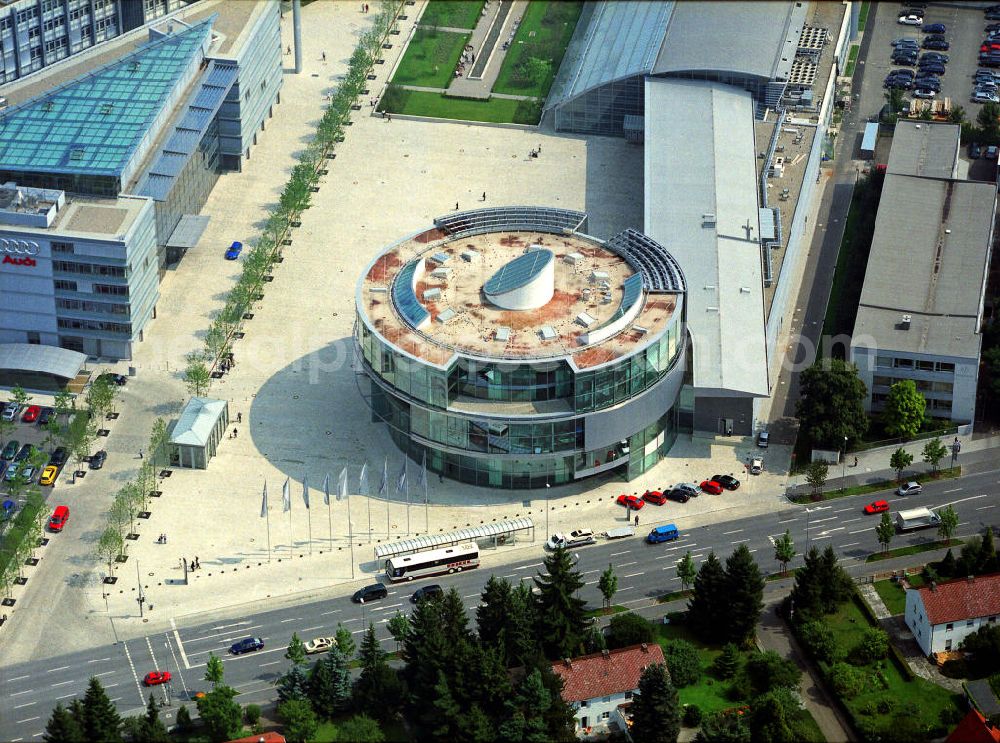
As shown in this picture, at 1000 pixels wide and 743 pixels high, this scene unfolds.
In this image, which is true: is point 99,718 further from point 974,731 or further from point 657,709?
point 974,731

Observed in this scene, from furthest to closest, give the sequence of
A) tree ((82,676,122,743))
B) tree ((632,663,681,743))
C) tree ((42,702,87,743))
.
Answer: tree ((632,663,681,743))
tree ((82,676,122,743))
tree ((42,702,87,743))

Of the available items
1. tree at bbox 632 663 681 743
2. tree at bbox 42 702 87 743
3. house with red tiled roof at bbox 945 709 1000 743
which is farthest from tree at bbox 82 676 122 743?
house with red tiled roof at bbox 945 709 1000 743

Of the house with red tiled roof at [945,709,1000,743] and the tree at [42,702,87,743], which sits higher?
the house with red tiled roof at [945,709,1000,743]

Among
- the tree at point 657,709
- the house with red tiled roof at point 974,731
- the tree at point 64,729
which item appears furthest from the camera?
the tree at point 657,709

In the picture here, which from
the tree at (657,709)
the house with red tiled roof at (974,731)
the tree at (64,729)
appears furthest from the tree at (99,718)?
the house with red tiled roof at (974,731)

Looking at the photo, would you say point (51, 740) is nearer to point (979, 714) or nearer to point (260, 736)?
point (260, 736)

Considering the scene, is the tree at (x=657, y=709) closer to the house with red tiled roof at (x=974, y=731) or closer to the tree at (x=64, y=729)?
the house with red tiled roof at (x=974, y=731)

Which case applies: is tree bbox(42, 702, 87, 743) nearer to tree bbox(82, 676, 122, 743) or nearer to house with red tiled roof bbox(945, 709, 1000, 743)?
tree bbox(82, 676, 122, 743)
